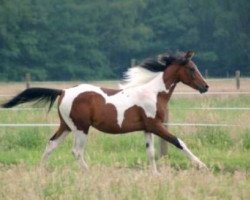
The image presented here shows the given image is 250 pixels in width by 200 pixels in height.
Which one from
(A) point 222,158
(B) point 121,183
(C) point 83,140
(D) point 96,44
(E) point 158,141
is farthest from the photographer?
(D) point 96,44

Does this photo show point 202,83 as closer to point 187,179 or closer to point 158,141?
point 158,141

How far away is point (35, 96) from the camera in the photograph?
41.3 feet

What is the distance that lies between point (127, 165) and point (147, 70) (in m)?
1.54

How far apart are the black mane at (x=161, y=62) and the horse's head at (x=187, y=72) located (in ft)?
0.07

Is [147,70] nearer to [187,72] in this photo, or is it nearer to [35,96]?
[187,72]

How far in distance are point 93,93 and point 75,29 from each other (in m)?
48.3

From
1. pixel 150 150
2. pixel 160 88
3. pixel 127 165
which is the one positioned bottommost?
pixel 127 165

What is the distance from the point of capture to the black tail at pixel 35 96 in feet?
40.9

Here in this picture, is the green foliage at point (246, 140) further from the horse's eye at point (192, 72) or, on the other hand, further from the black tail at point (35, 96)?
the black tail at point (35, 96)

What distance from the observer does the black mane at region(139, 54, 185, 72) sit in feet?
40.8

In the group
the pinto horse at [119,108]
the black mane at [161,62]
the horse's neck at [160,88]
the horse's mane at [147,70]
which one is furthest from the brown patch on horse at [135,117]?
the black mane at [161,62]

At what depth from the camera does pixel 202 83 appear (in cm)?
1241

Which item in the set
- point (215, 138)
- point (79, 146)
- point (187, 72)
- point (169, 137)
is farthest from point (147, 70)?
point (215, 138)

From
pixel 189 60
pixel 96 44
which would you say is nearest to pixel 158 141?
pixel 189 60
